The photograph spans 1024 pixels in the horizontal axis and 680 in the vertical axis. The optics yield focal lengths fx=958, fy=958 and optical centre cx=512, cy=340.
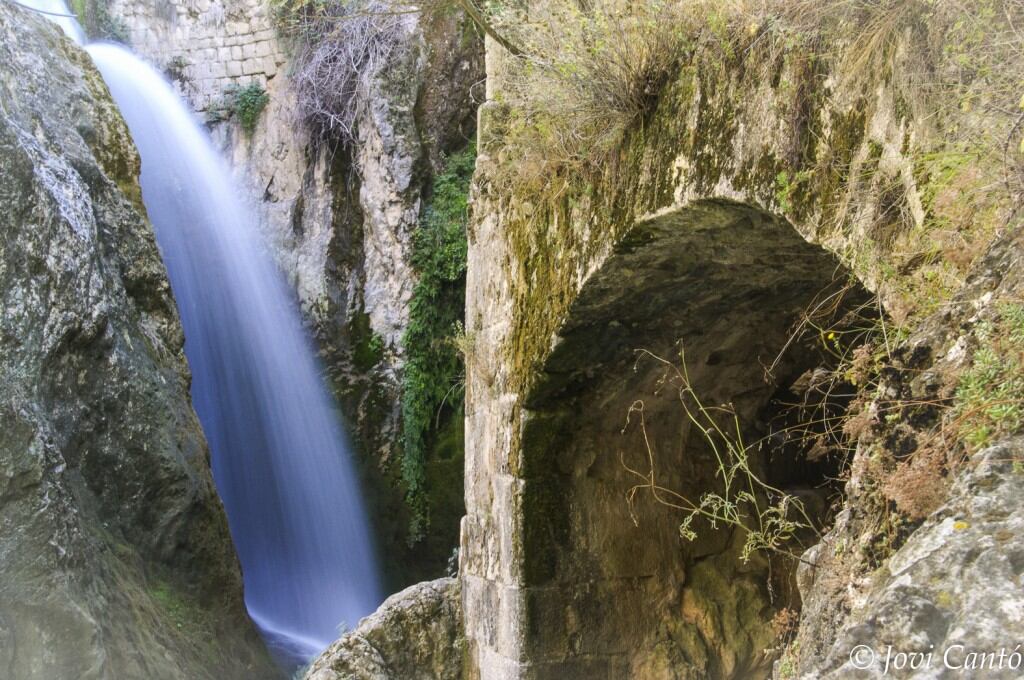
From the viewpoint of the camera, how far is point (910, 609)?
52.2 inches

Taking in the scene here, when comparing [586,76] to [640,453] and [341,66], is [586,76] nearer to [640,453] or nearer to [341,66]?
[640,453]

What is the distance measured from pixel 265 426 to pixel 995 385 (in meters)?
9.07

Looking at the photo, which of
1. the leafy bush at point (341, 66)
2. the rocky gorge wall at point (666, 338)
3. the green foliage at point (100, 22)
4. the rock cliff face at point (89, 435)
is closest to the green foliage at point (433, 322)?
the leafy bush at point (341, 66)

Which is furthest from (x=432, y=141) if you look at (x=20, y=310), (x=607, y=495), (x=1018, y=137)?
(x=1018, y=137)

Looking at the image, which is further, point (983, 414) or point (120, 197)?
point (120, 197)

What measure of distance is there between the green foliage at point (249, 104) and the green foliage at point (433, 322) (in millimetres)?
2802

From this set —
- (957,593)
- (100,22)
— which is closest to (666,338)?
(957,593)

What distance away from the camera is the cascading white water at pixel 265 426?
9.56 m

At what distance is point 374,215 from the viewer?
10328mm

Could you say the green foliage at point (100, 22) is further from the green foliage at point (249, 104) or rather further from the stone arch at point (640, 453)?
the stone arch at point (640, 453)

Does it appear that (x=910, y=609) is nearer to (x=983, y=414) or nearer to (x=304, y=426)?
(x=983, y=414)

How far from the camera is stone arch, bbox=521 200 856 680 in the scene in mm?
4152

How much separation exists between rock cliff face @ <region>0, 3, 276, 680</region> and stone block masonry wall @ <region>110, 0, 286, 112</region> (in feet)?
11.3

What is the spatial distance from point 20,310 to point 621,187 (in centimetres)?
398
